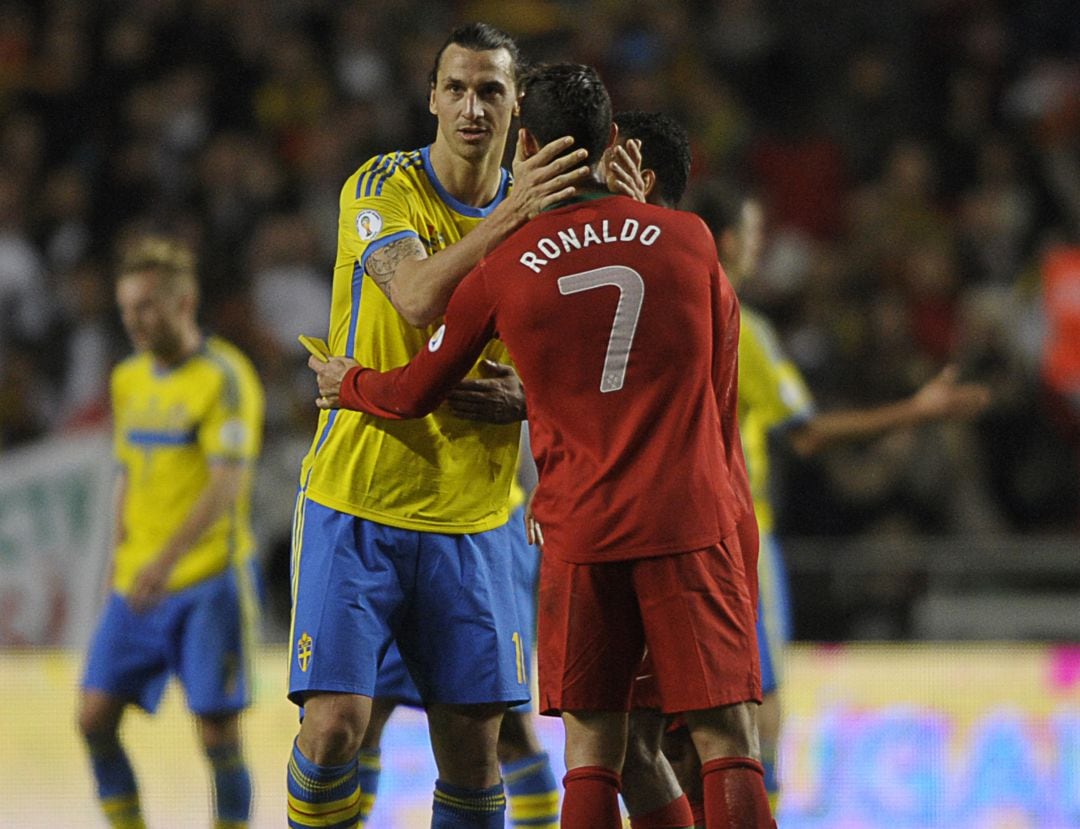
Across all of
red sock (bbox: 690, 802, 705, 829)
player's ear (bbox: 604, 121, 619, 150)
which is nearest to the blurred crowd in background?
red sock (bbox: 690, 802, 705, 829)

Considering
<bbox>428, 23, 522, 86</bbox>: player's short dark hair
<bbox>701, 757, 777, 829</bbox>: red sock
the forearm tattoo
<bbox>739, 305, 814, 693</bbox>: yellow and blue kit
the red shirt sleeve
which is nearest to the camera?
<bbox>701, 757, 777, 829</bbox>: red sock

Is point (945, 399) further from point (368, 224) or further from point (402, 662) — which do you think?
point (368, 224)

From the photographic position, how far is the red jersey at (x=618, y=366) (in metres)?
3.68

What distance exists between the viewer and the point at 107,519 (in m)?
8.51

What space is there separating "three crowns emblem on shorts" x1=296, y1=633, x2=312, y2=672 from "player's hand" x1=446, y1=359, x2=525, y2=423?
67 centimetres

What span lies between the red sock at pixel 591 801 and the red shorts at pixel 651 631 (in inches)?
5.8

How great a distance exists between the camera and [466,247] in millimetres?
3918

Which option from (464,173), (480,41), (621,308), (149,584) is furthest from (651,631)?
(149,584)

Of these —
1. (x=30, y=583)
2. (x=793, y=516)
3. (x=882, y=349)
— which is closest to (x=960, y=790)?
(x=793, y=516)

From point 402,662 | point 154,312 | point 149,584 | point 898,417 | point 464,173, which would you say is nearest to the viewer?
point 464,173

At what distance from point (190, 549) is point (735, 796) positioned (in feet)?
10.4

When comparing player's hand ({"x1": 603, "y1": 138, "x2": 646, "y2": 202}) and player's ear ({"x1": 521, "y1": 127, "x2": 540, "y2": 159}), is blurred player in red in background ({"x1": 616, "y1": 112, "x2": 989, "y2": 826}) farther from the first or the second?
player's ear ({"x1": 521, "y1": 127, "x2": 540, "y2": 159})

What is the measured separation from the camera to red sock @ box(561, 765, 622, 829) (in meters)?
3.74

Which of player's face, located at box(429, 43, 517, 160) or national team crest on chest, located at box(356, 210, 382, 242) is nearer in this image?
national team crest on chest, located at box(356, 210, 382, 242)
